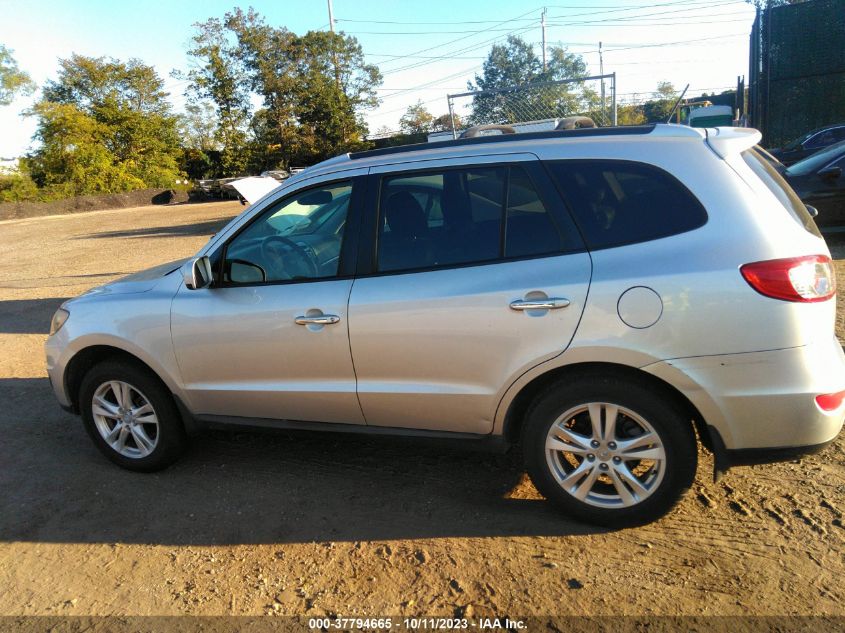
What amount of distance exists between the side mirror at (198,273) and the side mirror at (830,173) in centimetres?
891

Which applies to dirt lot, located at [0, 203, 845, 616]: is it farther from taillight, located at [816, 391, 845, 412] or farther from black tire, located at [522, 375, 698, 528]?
taillight, located at [816, 391, 845, 412]

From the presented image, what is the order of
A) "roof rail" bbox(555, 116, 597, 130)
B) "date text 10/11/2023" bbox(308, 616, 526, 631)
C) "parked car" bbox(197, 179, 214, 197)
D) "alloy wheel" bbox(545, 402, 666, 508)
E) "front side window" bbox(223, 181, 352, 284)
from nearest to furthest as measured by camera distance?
"date text 10/11/2023" bbox(308, 616, 526, 631) < "alloy wheel" bbox(545, 402, 666, 508) < "front side window" bbox(223, 181, 352, 284) < "roof rail" bbox(555, 116, 597, 130) < "parked car" bbox(197, 179, 214, 197)

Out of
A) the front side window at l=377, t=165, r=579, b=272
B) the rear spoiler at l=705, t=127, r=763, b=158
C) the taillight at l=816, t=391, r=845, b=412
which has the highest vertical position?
the rear spoiler at l=705, t=127, r=763, b=158

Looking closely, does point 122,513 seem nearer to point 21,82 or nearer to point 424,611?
point 424,611

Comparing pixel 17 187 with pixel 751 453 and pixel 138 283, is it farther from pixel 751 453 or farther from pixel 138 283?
pixel 751 453

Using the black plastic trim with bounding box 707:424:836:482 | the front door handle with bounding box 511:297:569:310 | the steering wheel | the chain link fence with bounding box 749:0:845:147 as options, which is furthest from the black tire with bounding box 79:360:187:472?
the chain link fence with bounding box 749:0:845:147

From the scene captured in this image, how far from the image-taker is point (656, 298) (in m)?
2.88

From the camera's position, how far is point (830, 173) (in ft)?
30.2

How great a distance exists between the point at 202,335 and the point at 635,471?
8.25ft

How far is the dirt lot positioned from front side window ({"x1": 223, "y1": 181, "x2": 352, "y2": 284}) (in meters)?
1.09

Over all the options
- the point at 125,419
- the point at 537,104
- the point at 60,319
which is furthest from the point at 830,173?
the point at 60,319

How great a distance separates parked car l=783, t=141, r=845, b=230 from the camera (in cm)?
923

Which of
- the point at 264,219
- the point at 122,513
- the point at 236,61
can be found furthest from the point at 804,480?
the point at 236,61

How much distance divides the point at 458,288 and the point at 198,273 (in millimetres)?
1583
